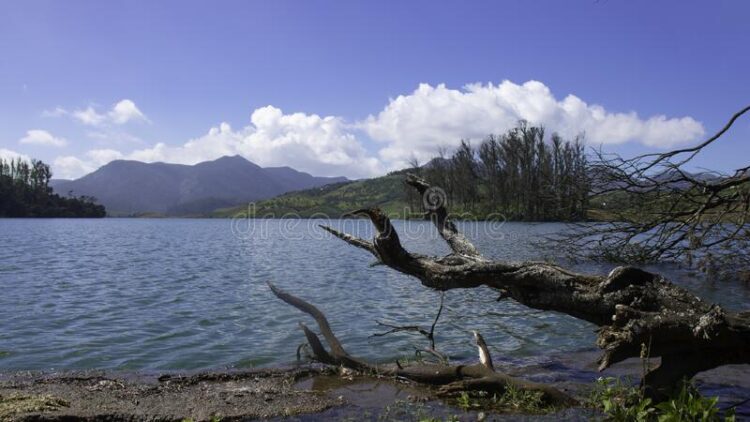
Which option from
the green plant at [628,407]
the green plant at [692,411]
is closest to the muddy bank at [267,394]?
the green plant at [628,407]

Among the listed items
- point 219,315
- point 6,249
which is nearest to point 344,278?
point 219,315

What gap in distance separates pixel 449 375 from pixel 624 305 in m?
3.80

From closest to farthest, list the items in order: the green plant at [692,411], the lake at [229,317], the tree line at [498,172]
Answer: the green plant at [692,411] < the lake at [229,317] < the tree line at [498,172]

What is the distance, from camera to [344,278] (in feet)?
93.5

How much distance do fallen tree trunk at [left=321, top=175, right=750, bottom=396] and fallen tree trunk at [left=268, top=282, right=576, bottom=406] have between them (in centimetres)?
156

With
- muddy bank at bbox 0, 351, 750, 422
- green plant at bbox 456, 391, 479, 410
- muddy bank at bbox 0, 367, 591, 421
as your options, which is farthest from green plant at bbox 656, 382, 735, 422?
green plant at bbox 456, 391, 479, 410

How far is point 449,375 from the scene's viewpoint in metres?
9.73

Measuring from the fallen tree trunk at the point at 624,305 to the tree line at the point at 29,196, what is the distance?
207630 mm

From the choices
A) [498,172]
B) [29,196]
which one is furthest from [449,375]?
[29,196]

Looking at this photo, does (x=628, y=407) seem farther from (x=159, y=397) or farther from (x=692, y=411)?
(x=159, y=397)

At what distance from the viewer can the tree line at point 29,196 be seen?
583 feet

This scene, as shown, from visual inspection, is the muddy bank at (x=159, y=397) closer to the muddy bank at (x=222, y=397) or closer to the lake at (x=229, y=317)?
the muddy bank at (x=222, y=397)

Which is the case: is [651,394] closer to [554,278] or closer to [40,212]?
[554,278]

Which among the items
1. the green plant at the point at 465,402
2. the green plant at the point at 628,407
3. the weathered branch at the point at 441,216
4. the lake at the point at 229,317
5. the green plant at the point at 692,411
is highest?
the weathered branch at the point at 441,216
